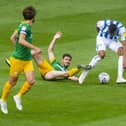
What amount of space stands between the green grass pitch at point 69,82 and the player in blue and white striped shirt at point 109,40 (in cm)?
36

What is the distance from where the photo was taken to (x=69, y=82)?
1656 centimetres

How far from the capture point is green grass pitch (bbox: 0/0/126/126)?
1263 centimetres

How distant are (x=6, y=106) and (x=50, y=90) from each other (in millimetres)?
2258

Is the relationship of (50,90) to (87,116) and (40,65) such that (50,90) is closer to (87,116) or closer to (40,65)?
(40,65)

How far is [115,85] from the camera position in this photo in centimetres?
1605

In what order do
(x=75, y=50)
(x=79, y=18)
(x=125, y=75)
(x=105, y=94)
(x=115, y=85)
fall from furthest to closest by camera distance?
(x=79, y=18) < (x=75, y=50) < (x=125, y=75) < (x=115, y=85) < (x=105, y=94)

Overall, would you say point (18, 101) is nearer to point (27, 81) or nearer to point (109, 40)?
point (27, 81)

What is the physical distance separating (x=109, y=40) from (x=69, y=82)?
1384 mm

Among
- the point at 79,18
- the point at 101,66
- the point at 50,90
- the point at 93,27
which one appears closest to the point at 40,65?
the point at 50,90

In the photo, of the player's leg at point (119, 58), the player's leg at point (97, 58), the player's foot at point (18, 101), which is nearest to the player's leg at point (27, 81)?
the player's foot at point (18, 101)

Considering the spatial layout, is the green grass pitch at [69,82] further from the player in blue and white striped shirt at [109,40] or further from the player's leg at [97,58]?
the player in blue and white striped shirt at [109,40]

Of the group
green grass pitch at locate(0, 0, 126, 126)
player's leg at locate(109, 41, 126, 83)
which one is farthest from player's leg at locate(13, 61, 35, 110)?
player's leg at locate(109, 41, 126, 83)

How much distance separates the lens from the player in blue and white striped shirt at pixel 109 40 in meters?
16.2

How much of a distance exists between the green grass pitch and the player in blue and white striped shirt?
356mm
